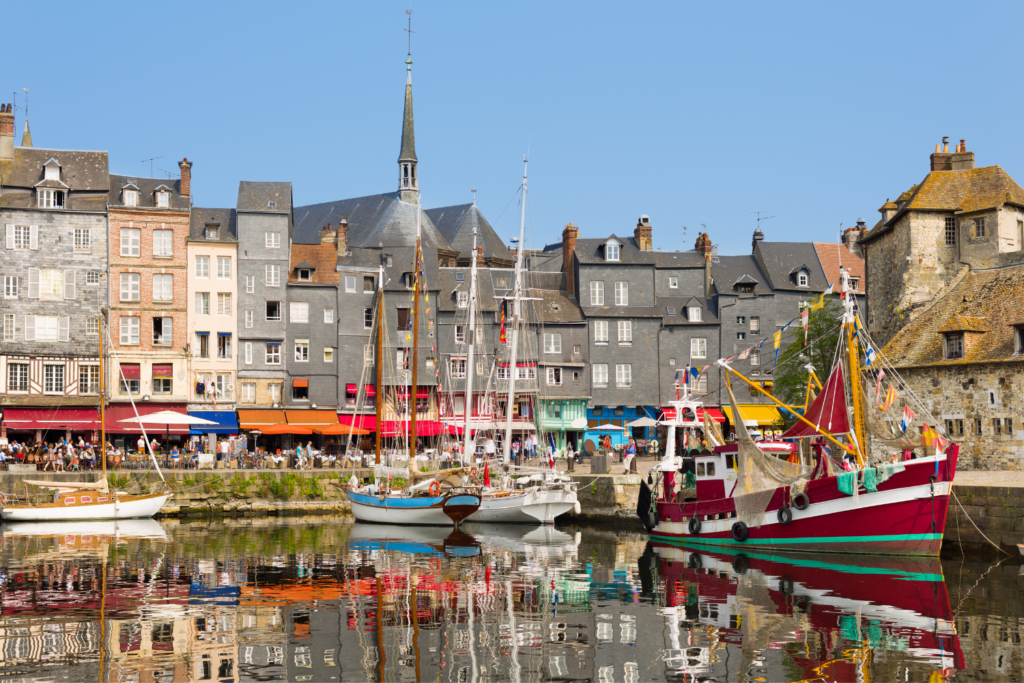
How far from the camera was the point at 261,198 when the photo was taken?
190 feet

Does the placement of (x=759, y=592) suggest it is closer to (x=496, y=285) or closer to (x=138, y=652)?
(x=138, y=652)

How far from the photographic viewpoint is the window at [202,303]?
5578cm

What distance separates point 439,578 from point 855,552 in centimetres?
1178

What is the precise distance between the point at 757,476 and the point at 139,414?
3383cm

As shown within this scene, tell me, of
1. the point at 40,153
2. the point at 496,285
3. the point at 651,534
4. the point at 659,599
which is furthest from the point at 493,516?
the point at 40,153

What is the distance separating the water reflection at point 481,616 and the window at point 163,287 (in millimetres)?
24135

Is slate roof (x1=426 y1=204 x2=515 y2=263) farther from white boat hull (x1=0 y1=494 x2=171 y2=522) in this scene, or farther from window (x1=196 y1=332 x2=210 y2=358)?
white boat hull (x1=0 y1=494 x2=171 y2=522)

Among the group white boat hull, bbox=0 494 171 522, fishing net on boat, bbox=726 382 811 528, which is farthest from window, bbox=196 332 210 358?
fishing net on boat, bbox=726 382 811 528

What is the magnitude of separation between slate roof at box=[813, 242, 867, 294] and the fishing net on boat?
35.2m

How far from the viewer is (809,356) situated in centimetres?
4969

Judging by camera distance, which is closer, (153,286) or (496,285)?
(153,286)

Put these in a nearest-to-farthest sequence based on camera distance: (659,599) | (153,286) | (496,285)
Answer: (659,599), (153,286), (496,285)

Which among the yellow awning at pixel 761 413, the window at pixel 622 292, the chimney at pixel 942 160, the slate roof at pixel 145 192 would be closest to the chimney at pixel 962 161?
the chimney at pixel 942 160

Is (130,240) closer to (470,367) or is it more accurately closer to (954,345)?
(470,367)
